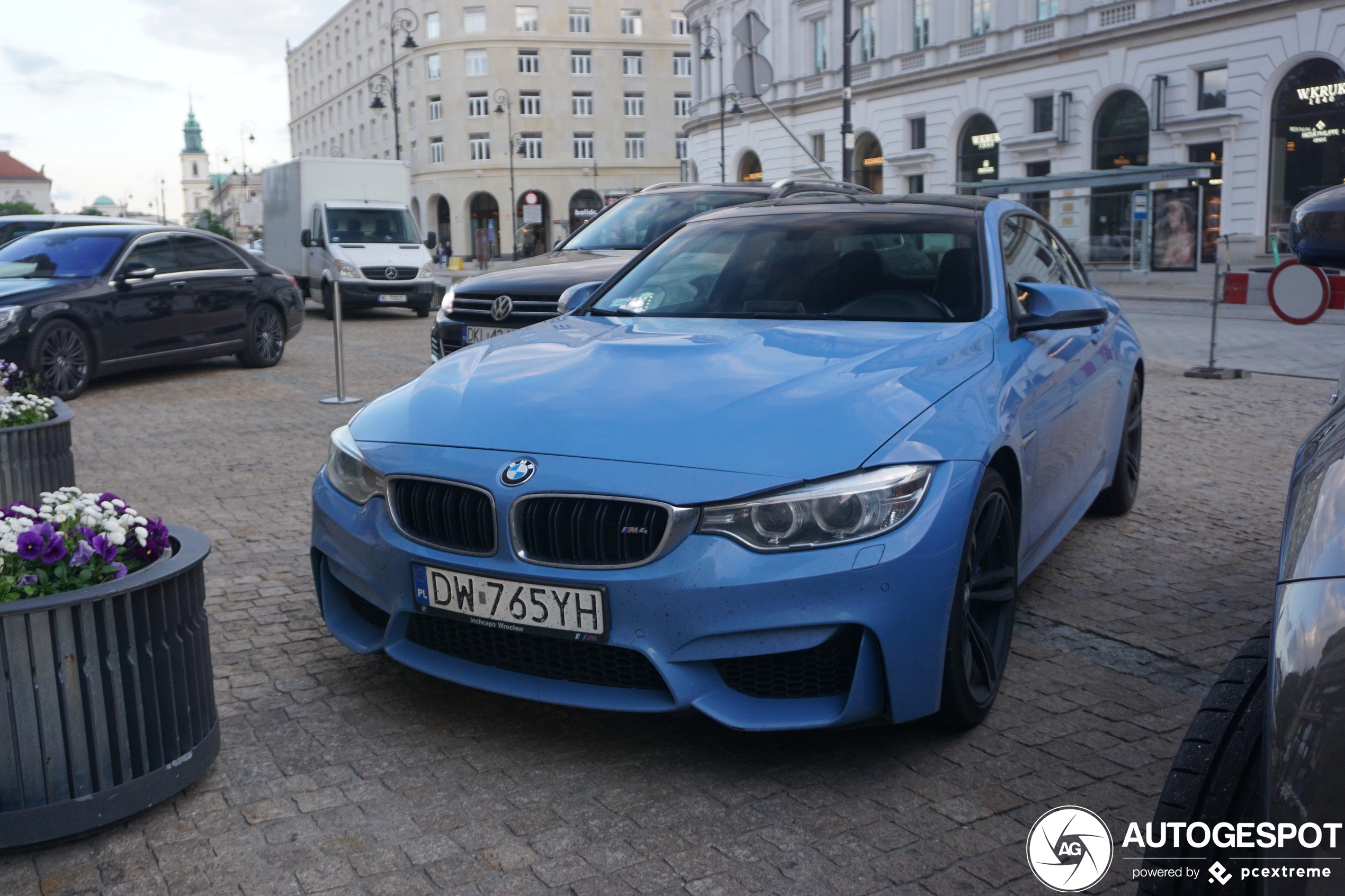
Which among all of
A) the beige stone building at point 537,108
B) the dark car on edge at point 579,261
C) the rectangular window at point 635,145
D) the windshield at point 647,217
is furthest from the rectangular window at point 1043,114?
the rectangular window at point 635,145

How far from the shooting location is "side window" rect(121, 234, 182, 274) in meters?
11.2

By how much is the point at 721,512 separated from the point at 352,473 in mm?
1189

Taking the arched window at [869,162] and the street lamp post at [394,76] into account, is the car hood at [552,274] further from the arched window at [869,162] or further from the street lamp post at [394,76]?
the street lamp post at [394,76]

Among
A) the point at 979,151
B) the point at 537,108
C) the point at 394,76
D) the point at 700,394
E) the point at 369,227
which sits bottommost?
the point at 700,394

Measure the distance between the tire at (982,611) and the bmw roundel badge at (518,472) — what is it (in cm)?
109

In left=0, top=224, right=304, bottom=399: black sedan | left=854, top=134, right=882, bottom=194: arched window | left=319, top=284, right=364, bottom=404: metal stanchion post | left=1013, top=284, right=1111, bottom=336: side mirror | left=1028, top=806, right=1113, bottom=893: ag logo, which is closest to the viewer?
left=1028, top=806, right=1113, bottom=893: ag logo

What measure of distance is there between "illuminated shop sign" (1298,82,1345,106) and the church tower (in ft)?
543

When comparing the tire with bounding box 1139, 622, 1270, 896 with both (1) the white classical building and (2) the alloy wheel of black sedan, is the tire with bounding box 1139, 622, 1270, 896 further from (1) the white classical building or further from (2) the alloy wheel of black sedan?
(1) the white classical building

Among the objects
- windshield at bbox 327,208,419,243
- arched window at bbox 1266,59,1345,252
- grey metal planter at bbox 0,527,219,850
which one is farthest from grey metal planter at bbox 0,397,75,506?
arched window at bbox 1266,59,1345,252

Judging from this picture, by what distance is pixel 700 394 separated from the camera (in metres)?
3.25

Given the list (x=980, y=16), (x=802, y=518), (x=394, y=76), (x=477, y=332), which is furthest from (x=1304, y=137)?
(x=394, y=76)

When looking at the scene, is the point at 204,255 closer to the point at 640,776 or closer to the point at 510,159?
the point at 640,776

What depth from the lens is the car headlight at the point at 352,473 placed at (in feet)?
10.8

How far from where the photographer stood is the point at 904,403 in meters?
3.15
